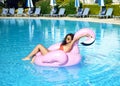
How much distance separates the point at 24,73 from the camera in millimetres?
7684

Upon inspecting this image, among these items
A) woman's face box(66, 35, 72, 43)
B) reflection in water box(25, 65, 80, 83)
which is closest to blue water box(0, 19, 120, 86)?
reflection in water box(25, 65, 80, 83)

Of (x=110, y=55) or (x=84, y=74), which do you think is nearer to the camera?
(x=84, y=74)

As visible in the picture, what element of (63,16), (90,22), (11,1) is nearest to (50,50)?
(90,22)

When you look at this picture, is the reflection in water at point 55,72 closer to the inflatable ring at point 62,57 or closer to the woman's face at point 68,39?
the inflatable ring at point 62,57

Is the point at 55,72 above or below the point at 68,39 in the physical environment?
below

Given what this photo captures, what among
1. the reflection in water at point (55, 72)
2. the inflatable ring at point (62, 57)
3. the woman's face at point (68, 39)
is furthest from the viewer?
the woman's face at point (68, 39)

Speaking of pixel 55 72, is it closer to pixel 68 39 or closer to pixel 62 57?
pixel 62 57

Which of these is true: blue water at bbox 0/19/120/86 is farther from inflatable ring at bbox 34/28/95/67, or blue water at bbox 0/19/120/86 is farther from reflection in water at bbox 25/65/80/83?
inflatable ring at bbox 34/28/95/67

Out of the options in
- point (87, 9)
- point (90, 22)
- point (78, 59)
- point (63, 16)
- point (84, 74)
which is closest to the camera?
point (84, 74)

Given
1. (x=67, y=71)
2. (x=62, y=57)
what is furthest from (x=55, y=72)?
(x=62, y=57)

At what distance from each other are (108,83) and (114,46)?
4.90 meters

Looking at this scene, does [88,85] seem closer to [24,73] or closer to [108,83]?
[108,83]

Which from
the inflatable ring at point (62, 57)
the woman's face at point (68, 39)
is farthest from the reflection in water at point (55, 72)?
the woman's face at point (68, 39)

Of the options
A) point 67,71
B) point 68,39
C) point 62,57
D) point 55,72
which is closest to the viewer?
point 55,72
